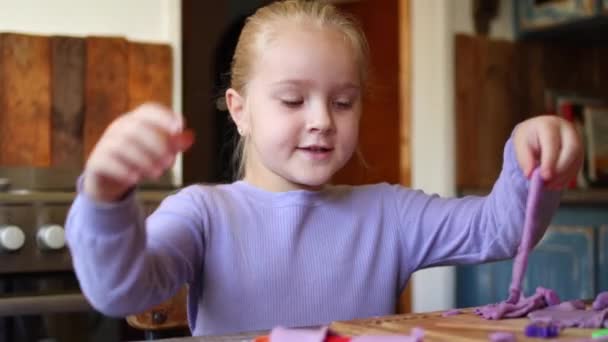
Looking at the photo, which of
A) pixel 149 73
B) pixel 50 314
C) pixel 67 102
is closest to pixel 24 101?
pixel 67 102

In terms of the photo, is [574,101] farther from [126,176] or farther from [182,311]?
[126,176]

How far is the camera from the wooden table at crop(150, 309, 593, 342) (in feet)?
2.23

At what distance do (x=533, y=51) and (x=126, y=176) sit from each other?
2.71 meters

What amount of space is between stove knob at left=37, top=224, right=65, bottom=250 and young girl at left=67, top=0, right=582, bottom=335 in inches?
30.6

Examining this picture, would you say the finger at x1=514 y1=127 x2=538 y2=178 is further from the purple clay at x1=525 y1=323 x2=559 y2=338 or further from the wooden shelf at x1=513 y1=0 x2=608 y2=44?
the wooden shelf at x1=513 y1=0 x2=608 y2=44

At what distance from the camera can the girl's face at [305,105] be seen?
969 millimetres

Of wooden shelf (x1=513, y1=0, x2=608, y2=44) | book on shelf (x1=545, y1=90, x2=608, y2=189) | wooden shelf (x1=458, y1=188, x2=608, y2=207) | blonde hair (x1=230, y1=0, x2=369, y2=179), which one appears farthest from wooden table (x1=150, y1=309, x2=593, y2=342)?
book on shelf (x1=545, y1=90, x2=608, y2=189)

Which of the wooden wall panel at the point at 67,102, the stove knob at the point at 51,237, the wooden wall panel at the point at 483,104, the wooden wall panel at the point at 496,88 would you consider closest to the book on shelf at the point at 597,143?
the wooden wall panel at the point at 496,88

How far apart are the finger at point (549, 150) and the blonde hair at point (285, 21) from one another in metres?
0.31

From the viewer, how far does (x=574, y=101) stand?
315cm

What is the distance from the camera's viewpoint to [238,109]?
43.9 inches

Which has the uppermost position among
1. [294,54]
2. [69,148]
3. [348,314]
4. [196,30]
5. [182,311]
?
[196,30]

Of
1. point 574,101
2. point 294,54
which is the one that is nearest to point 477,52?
point 574,101

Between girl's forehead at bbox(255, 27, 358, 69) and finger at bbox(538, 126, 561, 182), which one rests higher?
girl's forehead at bbox(255, 27, 358, 69)
